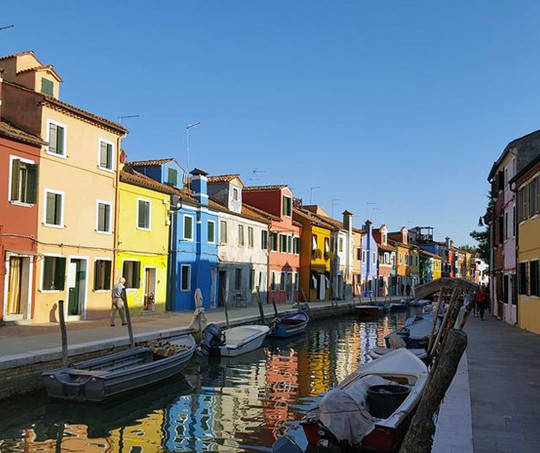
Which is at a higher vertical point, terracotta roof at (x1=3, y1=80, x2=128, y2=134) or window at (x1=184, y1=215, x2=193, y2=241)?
terracotta roof at (x1=3, y1=80, x2=128, y2=134)

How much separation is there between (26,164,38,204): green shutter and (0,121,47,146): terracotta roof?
0.86 meters

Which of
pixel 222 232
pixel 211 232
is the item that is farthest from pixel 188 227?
pixel 222 232

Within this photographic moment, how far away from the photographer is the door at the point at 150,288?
89.5 feet

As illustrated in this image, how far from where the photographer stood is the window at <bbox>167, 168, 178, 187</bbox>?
3035 cm

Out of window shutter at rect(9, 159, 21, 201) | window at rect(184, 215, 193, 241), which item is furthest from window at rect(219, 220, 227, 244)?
window shutter at rect(9, 159, 21, 201)

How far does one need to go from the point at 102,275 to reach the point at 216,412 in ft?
44.2

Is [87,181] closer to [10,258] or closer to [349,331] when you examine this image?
[10,258]

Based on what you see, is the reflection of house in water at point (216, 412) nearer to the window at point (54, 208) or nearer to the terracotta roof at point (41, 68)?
the window at point (54, 208)

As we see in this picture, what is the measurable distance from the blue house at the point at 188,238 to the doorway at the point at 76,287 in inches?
259

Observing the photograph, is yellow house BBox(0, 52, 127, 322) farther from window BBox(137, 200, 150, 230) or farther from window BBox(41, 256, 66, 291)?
window BBox(137, 200, 150, 230)

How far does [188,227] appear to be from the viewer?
101 feet

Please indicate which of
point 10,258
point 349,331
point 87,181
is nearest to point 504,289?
point 349,331

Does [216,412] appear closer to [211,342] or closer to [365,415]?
[365,415]

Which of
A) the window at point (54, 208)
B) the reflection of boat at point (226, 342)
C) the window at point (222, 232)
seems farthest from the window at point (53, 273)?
the window at point (222, 232)
